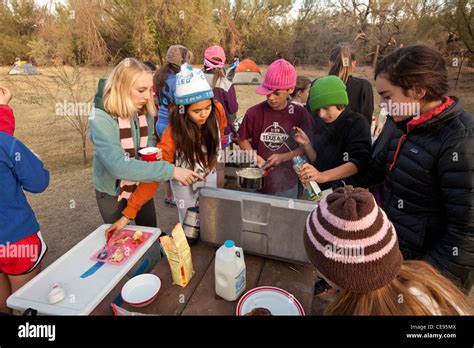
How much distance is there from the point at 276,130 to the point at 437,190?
151 centimetres

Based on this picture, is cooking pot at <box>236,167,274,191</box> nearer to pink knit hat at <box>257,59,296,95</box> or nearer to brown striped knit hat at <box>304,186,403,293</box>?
pink knit hat at <box>257,59,296,95</box>

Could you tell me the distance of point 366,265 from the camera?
3.12ft

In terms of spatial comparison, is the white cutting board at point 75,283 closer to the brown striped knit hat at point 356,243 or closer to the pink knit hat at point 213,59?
the brown striped knit hat at point 356,243

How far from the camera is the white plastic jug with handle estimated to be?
127 centimetres

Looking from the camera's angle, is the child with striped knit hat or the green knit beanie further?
the green knit beanie

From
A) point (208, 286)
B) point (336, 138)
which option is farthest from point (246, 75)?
point (208, 286)

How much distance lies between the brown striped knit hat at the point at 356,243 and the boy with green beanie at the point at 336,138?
101cm

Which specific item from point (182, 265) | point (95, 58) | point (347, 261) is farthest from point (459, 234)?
point (95, 58)

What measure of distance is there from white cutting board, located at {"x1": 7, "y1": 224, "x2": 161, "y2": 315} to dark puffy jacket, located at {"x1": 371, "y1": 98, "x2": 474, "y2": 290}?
160 cm

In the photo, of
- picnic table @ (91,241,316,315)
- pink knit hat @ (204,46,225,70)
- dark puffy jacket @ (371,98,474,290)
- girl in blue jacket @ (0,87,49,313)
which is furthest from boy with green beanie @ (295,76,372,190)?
pink knit hat @ (204,46,225,70)

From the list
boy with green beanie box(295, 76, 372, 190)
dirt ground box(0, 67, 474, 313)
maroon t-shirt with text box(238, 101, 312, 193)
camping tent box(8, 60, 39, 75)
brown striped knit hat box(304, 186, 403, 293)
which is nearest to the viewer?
brown striped knit hat box(304, 186, 403, 293)

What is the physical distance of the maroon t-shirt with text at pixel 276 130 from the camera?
266 cm

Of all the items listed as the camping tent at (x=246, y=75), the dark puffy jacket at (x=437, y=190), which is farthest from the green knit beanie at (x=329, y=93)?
the camping tent at (x=246, y=75)

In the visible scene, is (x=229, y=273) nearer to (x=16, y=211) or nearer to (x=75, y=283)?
(x=75, y=283)
